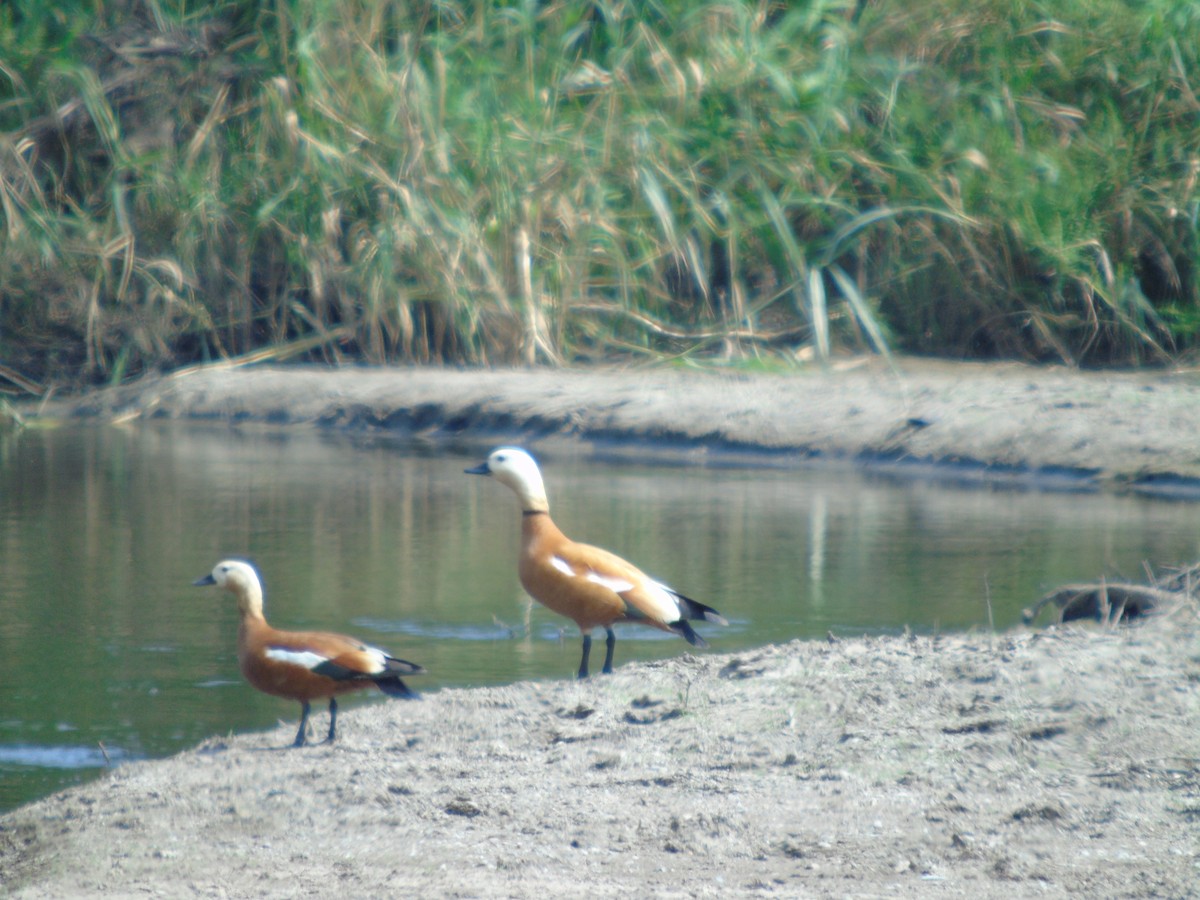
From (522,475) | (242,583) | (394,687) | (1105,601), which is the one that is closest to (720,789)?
(394,687)

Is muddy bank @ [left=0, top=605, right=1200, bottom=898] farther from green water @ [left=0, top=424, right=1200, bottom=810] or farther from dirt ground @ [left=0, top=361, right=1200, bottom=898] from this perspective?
green water @ [left=0, top=424, right=1200, bottom=810]

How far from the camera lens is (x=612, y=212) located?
1126 cm

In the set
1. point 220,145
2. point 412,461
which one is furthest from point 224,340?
point 412,461

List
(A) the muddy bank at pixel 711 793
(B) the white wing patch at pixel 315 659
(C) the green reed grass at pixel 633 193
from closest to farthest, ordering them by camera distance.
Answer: (A) the muddy bank at pixel 711 793 → (B) the white wing patch at pixel 315 659 → (C) the green reed grass at pixel 633 193

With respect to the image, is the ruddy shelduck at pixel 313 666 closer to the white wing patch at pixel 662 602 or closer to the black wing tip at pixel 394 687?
the black wing tip at pixel 394 687

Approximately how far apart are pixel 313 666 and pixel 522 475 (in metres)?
1.07

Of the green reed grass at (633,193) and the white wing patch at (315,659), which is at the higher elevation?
the green reed grass at (633,193)

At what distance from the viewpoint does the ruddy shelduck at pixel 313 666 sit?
3844 mm

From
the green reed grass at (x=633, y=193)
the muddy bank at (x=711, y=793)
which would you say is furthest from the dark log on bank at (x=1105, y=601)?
the green reed grass at (x=633, y=193)

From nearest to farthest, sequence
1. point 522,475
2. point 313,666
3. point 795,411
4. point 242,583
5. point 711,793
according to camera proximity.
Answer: point 711,793, point 313,666, point 242,583, point 522,475, point 795,411

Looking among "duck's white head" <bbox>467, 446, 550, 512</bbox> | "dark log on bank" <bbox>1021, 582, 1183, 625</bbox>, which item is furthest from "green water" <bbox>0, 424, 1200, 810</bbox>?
"duck's white head" <bbox>467, 446, 550, 512</bbox>

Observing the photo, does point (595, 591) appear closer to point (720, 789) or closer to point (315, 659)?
point (315, 659)

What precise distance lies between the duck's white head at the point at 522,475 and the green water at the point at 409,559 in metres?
0.49

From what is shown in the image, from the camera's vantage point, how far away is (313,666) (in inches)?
A: 152
